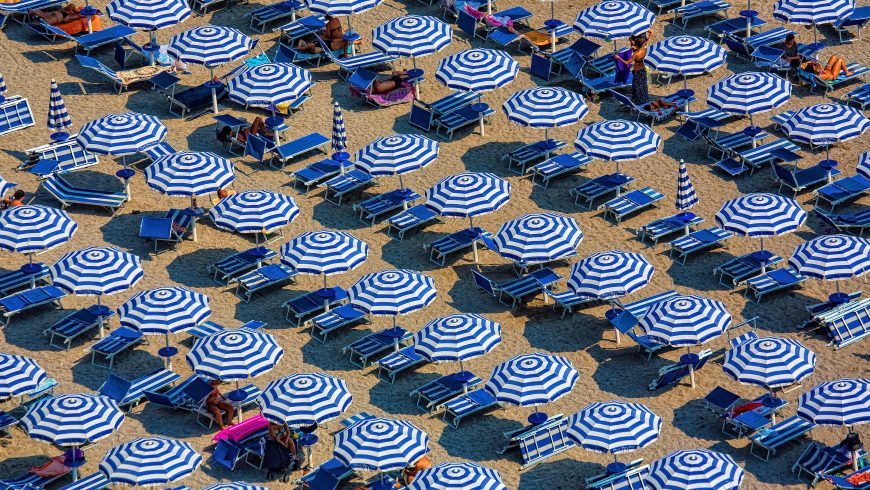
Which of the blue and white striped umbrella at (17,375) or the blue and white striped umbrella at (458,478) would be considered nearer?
the blue and white striped umbrella at (458,478)

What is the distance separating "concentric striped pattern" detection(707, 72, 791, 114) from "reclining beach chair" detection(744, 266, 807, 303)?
19.8ft

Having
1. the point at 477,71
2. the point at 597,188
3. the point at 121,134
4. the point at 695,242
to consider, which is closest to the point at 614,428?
the point at 695,242

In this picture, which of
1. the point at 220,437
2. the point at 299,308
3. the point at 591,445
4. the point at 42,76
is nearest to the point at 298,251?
the point at 299,308

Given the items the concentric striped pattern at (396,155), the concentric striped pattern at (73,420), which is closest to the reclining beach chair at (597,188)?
the concentric striped pattern at (396,155)

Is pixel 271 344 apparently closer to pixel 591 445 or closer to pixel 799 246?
pixel 591 445

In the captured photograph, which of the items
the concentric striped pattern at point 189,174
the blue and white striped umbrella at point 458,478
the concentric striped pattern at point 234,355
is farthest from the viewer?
the concentric striped pattern at point 189,174

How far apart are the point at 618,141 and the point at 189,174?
1068 cm

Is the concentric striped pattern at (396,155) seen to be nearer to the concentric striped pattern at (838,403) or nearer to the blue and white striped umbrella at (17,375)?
the blue and white striped umbrella at (17,375)

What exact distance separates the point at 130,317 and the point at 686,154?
16.5 metres

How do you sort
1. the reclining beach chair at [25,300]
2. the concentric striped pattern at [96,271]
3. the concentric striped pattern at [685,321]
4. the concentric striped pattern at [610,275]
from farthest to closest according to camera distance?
the reclining beach chair at [25,300] < the concentric striped pattern at [610,275] < the concentric striped pattern at [96,271] < the concentric striped pattern at [685,321]

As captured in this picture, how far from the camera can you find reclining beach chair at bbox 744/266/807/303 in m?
49.7

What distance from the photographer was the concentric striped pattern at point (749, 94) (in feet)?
179

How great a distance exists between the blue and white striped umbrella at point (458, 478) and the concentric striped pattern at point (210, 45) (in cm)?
1789

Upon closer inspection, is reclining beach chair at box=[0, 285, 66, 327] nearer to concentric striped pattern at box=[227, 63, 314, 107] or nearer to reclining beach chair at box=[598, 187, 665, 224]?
concentric striped pattern at box=[227, 63, 314, 107]
